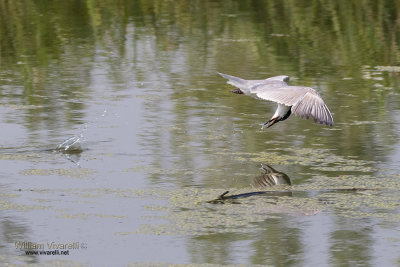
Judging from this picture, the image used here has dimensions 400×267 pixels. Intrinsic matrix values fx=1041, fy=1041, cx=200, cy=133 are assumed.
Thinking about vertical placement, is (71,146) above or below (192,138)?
above

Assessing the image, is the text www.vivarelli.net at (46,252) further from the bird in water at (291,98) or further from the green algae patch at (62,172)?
the bird in water at (291,98)

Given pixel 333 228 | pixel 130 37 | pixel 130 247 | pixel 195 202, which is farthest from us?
pixel 130 37

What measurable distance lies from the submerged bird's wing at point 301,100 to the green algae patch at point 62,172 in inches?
51.2

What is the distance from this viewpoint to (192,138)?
24.6ft

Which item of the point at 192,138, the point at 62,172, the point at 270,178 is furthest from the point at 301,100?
the point at 62,172

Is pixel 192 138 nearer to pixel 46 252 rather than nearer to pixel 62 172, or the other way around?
pixel 62 172

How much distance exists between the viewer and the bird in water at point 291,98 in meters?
6.77

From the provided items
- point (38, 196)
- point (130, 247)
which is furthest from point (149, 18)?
point (130, 247)

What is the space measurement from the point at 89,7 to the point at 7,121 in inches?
241

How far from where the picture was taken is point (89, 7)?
45.6 ft

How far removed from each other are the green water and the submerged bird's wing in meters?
0.32

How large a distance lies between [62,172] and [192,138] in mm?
1290

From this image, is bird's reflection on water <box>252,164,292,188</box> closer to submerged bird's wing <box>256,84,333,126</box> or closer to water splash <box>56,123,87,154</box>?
submerged bird's wing <box>256,84,333,126</box>

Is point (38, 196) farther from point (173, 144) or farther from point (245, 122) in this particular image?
point (245, 122)
